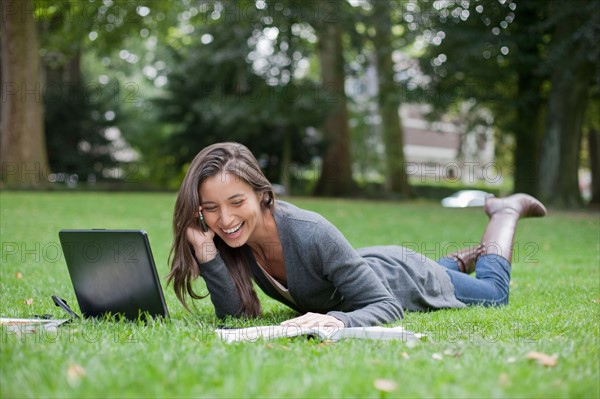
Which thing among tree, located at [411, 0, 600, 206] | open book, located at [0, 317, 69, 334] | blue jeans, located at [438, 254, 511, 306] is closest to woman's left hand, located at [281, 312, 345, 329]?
open book, located at [0, 317, 69, 334]

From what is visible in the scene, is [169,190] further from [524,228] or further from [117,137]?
[524,228]

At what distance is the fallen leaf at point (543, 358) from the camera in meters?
2.84

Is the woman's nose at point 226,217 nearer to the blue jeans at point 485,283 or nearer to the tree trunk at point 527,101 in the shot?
the blue jeans at point 485,283

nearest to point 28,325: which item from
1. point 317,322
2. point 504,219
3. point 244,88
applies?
point 317,322

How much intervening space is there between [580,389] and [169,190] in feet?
78.0

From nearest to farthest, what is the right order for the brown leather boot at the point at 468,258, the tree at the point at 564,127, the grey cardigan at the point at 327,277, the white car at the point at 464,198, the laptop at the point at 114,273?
the laptop at the point at 114,273
the grey cardigan at the point at 327,277
the brown leather boot at the point at 468,258
the tree at the point at 564,127
the white car at the point at 464,198

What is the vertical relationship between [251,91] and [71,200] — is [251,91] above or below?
above

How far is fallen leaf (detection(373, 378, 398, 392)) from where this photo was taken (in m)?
2.44

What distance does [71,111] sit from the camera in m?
27.1

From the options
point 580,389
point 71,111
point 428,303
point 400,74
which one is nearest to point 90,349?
point 580,389

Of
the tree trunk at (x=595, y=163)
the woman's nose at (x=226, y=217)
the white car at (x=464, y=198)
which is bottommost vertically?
the white car at (x=464, y=198)

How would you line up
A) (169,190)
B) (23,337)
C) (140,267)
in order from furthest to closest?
(169,190), (140,267), (23,337)

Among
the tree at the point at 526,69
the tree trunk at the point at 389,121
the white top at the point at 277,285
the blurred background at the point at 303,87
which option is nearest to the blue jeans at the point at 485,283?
the white top at the point at 277,285

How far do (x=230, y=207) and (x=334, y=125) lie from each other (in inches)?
905
